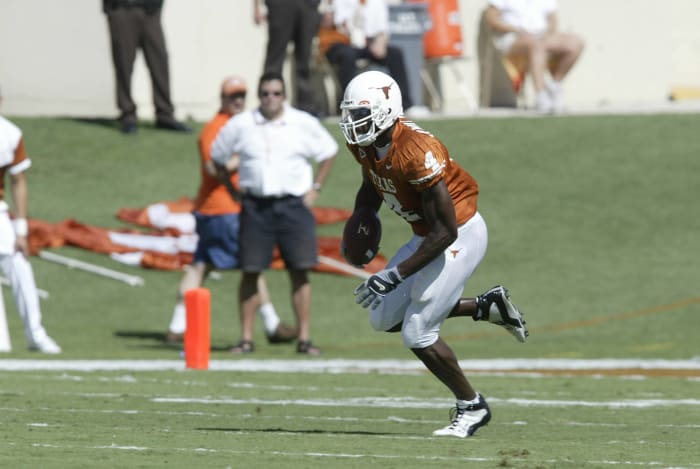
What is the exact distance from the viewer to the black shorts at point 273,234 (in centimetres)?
1374

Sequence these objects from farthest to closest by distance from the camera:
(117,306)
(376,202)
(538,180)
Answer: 1. (538,180)
2. (117,306)
3. (376,202)

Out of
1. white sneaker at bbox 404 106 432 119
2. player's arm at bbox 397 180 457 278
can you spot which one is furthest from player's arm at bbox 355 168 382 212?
white sneaker at bbox 404 106 432 119

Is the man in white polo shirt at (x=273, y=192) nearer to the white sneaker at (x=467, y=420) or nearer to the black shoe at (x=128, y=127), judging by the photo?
the white sneaker at (x=467, y=420)

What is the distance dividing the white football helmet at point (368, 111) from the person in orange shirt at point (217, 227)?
5.76m

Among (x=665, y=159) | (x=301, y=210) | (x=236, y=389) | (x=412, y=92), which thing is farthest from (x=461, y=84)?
(x=236, y=389)

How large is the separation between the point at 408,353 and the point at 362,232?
578cm

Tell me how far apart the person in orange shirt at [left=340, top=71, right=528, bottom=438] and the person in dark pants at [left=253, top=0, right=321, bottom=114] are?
1162 cm

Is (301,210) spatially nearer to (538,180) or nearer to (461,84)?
(538,180)

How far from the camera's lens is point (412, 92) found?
2323 cm

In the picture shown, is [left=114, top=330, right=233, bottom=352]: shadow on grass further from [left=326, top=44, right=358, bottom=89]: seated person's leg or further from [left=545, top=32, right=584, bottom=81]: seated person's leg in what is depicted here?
[left=545, top=32, right=584, bottom=81]: seated person's leg

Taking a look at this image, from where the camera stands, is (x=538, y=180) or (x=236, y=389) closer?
(x=236, y=389)

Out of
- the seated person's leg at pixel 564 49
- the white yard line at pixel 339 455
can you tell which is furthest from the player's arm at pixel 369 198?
the seated person's leg at pixel 564 49

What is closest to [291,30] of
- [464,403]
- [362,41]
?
[362,41]

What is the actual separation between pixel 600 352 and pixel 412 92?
30.7 feet
